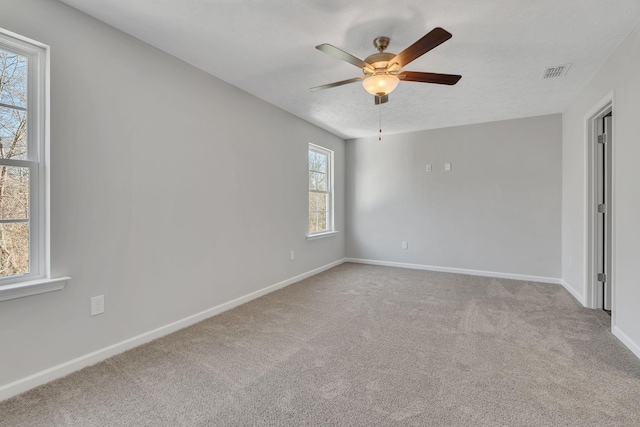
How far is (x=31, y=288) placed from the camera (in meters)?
1.81

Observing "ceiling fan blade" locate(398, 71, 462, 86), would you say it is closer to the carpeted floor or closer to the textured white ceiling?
the textured white ceiling

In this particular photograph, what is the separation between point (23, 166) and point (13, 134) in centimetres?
19

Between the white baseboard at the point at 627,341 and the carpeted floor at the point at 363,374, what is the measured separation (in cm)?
5

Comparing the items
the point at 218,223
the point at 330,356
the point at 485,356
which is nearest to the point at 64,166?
the point at 218,223

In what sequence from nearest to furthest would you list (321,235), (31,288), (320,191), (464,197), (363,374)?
(31,288)
(363,374)
(464,197)
(321,235)
(320,191)

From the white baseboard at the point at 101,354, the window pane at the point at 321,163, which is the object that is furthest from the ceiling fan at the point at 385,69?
the window pane at the point at 321,163

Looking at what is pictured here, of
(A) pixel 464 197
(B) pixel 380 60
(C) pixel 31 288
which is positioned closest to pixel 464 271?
(A) pixel 464 197

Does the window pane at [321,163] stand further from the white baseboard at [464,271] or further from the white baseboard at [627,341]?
the white baseboard at [627,341]

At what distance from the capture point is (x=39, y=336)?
6.17 feet

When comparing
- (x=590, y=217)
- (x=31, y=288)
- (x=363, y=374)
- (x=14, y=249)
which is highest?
(x=590, y=217)

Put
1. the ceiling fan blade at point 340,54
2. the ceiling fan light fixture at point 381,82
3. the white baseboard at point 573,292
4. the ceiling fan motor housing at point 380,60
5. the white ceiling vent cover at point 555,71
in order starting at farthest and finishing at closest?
1. the white baseboard at point 573,292
2. the white ceiling vent cover at point 555,71
3. the ceiling fan light fixture at point 381,82
4. the ceiling fan motor housing at point 380,60
5. the ceiling fan blade at point 340,54

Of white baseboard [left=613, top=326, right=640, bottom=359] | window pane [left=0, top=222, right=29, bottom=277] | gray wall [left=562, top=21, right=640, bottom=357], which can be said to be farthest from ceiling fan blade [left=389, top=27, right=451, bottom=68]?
window pane [left=0, top=222, right=29, bottom=277]

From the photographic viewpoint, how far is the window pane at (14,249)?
182 cm

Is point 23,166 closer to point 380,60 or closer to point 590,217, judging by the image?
point 380,60
